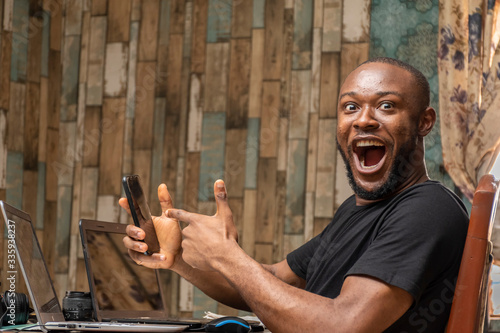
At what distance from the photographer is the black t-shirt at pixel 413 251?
1.17 m

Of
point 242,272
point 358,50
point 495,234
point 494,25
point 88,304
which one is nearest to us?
point 242,272

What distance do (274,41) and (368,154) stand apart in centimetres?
220

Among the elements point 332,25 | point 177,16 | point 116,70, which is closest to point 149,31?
point 177,16

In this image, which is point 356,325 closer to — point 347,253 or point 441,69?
point 347,253

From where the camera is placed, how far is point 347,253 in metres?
1.35

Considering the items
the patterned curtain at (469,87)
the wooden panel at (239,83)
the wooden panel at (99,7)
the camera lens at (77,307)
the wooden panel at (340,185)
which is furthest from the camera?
the wooden panel at (99,7)

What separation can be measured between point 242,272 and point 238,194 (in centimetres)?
236

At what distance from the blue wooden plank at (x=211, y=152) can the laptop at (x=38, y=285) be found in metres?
2.06

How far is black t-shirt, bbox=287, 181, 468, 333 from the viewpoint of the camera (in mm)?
1172

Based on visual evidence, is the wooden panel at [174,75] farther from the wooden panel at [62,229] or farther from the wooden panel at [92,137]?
the wooden panel at [62,229]

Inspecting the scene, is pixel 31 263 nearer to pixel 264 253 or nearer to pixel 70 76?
pixel 264 253

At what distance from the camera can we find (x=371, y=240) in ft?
4.32

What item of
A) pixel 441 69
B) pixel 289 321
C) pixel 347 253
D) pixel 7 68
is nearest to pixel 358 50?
pixel 441 69

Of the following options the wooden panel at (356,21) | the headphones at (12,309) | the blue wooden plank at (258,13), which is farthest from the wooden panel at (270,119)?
the headphones at (12,309)
